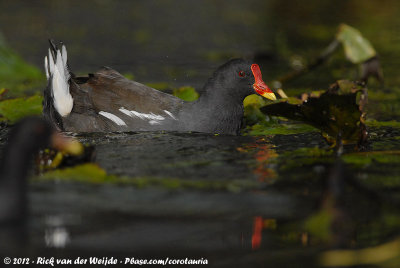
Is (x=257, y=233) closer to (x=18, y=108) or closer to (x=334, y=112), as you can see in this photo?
(x=334, y=112)

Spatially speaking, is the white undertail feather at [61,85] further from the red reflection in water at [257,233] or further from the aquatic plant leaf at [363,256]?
the aquatic plant leaf at [363,256]

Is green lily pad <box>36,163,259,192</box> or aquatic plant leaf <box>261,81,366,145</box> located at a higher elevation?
aquatic plant leaf <box>261,81,366,145</box>

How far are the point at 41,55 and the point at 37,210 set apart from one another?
6628 mm

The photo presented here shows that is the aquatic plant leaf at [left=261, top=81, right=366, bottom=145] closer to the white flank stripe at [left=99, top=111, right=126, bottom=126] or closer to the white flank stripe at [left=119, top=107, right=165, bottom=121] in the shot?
the white flank stripe at [left=119, top=107, right=165, bottom=121]

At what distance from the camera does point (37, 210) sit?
3887 mm

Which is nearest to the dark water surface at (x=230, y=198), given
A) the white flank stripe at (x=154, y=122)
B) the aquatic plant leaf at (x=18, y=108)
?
the white flank stripe at (x=154, y=122)

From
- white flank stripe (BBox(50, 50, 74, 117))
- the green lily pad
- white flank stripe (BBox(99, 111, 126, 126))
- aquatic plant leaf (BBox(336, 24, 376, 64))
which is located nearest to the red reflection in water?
the green lily pad

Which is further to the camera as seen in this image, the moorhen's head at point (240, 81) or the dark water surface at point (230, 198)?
the moorhen's head at point (240, 81)

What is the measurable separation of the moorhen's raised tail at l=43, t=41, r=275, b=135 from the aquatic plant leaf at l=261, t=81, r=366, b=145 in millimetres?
836

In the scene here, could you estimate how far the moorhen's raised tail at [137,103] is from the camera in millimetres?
5961

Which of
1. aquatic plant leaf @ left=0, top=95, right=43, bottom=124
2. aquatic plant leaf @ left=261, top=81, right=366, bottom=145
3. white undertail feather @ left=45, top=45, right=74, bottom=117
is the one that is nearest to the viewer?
aquatic plant leaf @ left=261, top=81, right=366, bottom=145

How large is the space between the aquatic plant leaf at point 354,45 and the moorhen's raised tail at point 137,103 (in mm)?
987

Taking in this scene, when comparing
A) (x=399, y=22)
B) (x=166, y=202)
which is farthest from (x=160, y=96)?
(x=399, y=22)

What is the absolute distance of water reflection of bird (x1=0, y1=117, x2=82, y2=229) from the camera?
357cm
